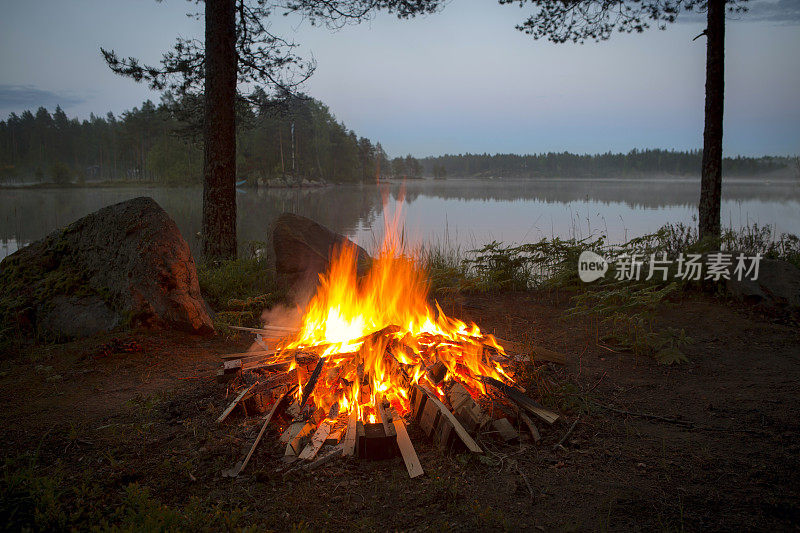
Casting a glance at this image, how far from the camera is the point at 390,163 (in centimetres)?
11075

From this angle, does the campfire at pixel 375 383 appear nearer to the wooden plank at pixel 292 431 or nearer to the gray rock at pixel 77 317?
the wooden plank at pixel 292 431

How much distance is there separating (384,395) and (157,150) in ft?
186

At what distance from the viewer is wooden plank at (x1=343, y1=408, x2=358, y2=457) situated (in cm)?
283

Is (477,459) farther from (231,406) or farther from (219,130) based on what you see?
(219,130)

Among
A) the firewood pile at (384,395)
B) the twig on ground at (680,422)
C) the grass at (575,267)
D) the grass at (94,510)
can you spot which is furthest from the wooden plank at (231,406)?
the grass at (575,267)

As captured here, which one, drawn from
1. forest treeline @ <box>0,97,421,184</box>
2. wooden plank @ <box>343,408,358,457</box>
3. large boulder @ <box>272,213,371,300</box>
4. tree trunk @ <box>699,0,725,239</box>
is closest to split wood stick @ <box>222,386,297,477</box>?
wooden plank @ <box>343,408,358,457</box>

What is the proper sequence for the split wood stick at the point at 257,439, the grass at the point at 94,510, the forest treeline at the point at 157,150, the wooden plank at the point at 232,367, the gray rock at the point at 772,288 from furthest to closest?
the forest treeline at the point at 157,150
the gray rock at the point at 772,288
the wooden plank at the point at 232,367
the split wood stick at the point at 257,439
the grass at the point at 94,510

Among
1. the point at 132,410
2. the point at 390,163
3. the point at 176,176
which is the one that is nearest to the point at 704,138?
the point at 132,410

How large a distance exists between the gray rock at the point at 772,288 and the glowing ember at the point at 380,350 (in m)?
4.14

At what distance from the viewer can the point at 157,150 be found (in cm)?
5200

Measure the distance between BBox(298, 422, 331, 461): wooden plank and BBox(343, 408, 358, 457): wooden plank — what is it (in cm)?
13

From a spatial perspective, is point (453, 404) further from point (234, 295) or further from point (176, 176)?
point (176, 176)

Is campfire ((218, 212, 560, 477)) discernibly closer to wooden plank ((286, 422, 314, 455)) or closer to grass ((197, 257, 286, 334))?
wooden plank ((286, 422, 314, 455))

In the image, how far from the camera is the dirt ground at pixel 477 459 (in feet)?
7.63
